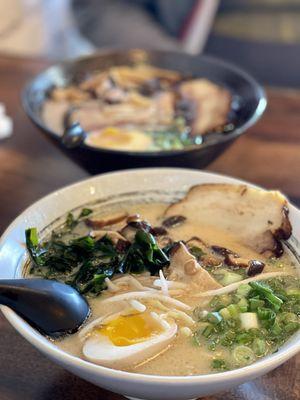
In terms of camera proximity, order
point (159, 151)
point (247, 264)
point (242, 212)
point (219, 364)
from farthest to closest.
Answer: point (159, 151) → point (242, 212) → point (247, 264) → point (219, 364)

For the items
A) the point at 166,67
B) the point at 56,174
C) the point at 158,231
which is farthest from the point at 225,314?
the point at 166,67

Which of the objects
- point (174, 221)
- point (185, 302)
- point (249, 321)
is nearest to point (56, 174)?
point (174, 221)

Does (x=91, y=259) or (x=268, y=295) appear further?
(x=91, y=259)

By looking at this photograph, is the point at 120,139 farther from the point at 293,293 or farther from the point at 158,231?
the point at 293,293

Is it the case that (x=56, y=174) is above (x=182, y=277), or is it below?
below

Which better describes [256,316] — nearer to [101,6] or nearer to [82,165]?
[82,165]

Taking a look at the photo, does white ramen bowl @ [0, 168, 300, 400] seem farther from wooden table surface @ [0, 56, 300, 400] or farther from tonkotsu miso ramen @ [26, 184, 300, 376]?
wooden table surface @ [0, 56, 300, 400]

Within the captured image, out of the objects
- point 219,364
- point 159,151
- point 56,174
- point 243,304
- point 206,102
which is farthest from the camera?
point 206,102

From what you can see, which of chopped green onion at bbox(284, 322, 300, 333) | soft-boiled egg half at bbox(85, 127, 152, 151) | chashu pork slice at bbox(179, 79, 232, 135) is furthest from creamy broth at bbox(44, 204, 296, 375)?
chashu pork slice at bbox(179, 79, 232, 135)
